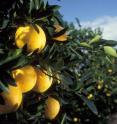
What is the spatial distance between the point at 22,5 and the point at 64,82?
36 centimetres

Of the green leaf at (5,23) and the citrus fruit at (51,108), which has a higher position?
the green leaf at (5,23)

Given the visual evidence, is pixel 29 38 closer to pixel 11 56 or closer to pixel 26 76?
pixel 26 76

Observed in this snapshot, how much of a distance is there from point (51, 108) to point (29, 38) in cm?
35

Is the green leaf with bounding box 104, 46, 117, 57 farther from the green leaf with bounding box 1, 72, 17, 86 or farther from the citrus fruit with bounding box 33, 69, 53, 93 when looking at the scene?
the green leaf with bounding box 1, 72, 17, 86

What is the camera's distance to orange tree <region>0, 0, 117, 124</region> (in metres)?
1.53

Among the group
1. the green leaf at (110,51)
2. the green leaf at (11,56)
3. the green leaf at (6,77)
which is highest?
the green leaf at (11,56)

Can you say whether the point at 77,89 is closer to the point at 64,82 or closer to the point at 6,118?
the point at 64,82

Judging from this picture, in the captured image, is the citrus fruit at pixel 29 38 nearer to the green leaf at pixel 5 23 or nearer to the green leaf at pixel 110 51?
the green leaf at pixel 5 23

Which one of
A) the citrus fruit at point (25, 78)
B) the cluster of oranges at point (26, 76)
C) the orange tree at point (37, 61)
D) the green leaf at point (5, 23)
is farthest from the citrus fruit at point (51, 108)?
the green leaf at point (5, 23)

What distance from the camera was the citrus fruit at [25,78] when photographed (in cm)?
157

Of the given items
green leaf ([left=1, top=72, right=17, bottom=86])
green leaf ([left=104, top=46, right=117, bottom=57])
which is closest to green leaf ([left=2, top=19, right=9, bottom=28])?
green leaf ([left=1, top=72, right=17, bottom=86])

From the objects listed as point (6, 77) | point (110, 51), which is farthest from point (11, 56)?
point (110, 51)

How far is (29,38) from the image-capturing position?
1.67 meters

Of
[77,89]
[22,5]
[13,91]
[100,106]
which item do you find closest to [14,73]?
[13,91]
